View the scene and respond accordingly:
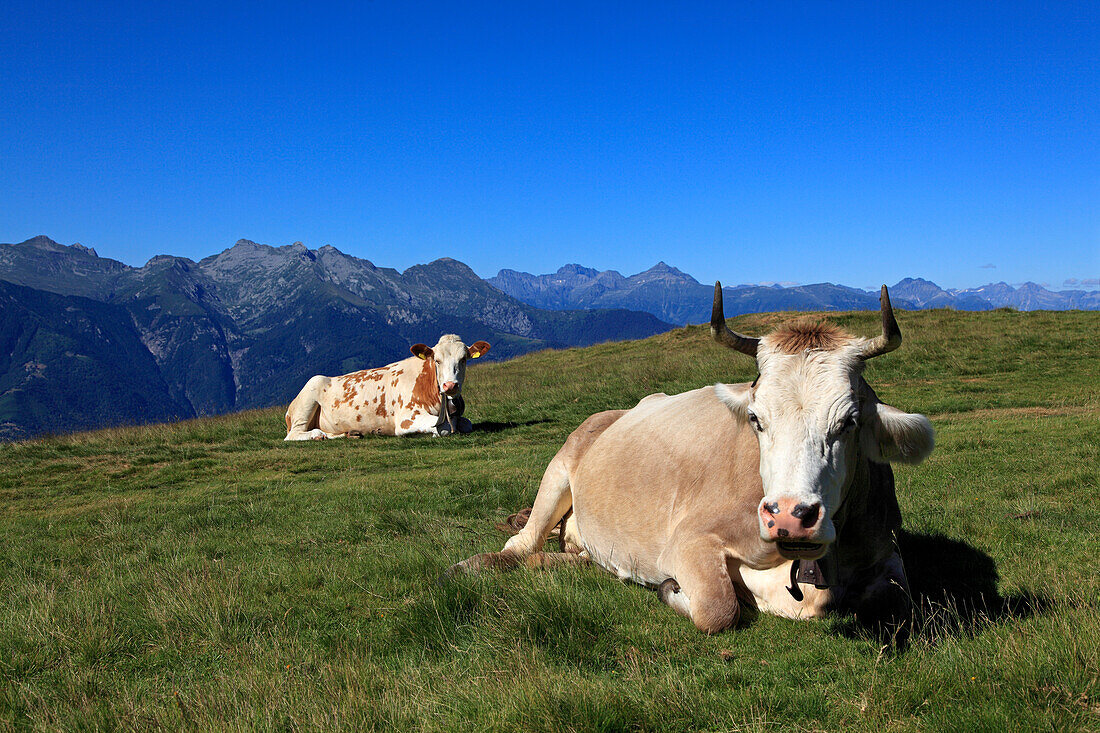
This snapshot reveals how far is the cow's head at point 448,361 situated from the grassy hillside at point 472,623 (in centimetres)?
553

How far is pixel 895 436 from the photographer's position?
4195 millimetres

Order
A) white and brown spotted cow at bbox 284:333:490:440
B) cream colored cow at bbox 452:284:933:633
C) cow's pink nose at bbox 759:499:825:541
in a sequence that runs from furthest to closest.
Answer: white and brown spotted cow at bbox 284:333:490:440
cream colored cow at bbox 452:284:933:633
cow's pink nose at bbox 759:499:825:541

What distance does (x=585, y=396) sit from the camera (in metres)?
19.9

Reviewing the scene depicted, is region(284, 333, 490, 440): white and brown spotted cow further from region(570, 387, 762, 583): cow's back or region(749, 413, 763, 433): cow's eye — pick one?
region(749, 413, 763, 433): cow's eye

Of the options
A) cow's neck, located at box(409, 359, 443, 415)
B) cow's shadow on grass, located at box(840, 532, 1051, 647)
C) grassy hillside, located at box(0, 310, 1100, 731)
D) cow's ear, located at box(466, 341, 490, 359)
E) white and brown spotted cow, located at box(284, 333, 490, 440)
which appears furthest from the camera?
cow's ear, located at box(466, 341, 490, 359)

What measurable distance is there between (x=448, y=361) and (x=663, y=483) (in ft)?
41.6

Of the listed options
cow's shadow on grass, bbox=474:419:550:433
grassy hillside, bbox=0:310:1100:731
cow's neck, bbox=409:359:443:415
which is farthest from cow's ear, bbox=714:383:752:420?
cow's neck, bbox=409:359:443:415

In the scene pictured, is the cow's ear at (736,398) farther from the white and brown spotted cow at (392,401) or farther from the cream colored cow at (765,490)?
the white and brown spotted cow at (392,401)

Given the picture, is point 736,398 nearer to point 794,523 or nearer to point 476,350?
point 794,523

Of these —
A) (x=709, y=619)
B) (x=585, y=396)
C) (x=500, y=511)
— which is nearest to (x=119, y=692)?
(x=709, y=619)

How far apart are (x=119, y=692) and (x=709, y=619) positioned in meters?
3.50

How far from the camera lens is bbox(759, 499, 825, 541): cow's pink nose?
3.36 meters

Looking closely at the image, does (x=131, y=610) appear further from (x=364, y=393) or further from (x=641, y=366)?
(x=641, y=366)

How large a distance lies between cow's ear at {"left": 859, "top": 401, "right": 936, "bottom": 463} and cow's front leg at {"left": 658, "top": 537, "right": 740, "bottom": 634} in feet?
3.79
